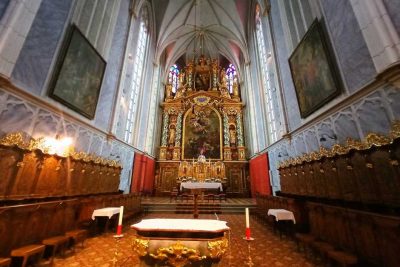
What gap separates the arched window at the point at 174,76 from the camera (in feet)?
68.0

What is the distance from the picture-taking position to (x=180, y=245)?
7.88 ft

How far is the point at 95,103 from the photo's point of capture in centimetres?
754

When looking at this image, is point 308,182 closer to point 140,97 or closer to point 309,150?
point 309,150

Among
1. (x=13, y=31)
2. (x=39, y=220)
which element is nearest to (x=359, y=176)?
(x=39, y=220)

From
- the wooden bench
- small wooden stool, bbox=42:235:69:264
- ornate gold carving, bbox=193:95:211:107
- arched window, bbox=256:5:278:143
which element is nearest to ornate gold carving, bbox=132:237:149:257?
small wooden stool, bbox=42:235:69:264

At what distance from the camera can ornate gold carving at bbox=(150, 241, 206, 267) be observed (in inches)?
92.5

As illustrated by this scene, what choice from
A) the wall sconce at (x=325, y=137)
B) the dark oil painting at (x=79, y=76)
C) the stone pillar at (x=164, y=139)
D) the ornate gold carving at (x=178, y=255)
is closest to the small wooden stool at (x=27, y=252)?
the ornate gold carving at (x=178, y=255)

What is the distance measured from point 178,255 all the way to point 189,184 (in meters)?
9.60

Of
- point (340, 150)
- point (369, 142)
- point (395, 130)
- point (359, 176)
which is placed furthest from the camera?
Result: point (340, 150)

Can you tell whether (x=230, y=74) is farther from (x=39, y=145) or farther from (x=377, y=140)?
(x=39, y=145)

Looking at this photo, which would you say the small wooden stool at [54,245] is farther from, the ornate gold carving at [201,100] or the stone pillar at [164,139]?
the ornate gold carving at [201,100]

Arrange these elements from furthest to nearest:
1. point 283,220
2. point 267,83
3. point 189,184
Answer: point 189,184, point 267,83, point 283,220

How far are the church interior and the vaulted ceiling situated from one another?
5.38 m

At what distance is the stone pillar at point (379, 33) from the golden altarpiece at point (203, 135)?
39.4 feet
